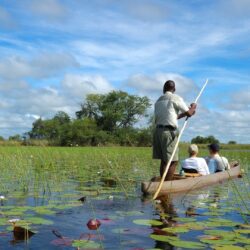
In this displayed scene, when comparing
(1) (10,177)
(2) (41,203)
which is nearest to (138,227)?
(2) (41,203)

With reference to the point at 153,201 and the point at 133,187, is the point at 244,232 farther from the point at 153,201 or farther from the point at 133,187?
the point at 133,187

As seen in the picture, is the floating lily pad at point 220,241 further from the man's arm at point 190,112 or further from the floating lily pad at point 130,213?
the man's arm at point 190,112

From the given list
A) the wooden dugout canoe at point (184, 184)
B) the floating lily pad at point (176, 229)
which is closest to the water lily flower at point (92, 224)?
the floating lily pad at point (176, 229)

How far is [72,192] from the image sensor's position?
289 inches

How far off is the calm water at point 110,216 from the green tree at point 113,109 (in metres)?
63.6

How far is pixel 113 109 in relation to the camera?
240 feet

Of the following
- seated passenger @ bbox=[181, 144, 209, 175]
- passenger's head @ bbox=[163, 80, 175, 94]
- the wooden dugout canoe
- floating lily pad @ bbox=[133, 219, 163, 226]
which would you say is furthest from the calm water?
passenger's head @ bbox=[163, 80, 175, 94]

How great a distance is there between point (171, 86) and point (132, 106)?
66.9m

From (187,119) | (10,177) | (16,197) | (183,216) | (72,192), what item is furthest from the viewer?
(10,177)

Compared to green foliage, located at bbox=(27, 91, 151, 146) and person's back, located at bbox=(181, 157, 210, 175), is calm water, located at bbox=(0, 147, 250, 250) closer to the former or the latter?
person's back, located at bbox=(181, 157, 210, 175)

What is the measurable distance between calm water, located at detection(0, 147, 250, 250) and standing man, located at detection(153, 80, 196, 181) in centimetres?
82

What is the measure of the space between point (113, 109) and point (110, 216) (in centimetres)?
6820

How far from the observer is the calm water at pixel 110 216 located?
12.6 ft

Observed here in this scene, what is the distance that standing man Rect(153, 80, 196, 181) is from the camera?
796 centimetres
